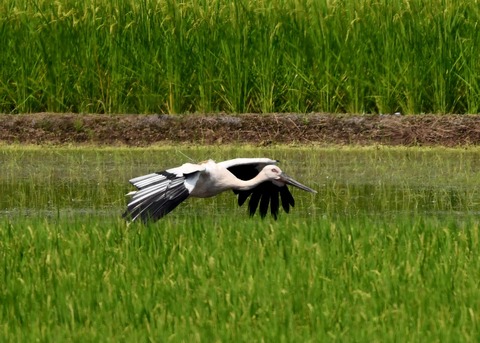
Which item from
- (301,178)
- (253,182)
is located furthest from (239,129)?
(253,182)

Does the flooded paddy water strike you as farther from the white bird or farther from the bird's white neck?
the bird's white neck

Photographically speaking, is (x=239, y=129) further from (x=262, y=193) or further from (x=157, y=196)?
(x=157, y=196)

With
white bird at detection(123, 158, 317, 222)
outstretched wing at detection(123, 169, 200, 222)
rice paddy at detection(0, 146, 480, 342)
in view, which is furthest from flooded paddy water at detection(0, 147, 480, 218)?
outstretched wing at detection(123, 169, 200, 222)

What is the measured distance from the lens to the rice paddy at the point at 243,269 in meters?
5.69

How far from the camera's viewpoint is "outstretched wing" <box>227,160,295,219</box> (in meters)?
9.12

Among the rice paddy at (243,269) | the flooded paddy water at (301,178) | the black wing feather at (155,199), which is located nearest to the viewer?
the rice paddy at (243,269)

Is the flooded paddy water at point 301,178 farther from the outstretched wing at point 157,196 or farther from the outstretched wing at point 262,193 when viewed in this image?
the outstretched wing at point 157,196

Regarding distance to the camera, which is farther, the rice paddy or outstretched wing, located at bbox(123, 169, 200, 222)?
outstretched wing, located at bbox(123, 169, 200, 222)

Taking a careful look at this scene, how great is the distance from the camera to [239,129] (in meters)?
13.5

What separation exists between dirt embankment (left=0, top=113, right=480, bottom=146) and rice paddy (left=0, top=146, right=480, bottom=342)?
2.66 m

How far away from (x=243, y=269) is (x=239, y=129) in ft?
22.2

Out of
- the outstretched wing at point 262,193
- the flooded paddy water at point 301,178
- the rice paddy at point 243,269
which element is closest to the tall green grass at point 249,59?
the flooded paddy water at point 301,178

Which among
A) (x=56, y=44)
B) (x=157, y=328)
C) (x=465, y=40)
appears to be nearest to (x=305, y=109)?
(x=465, y=40)

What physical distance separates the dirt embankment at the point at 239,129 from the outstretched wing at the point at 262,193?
4.00 meters
